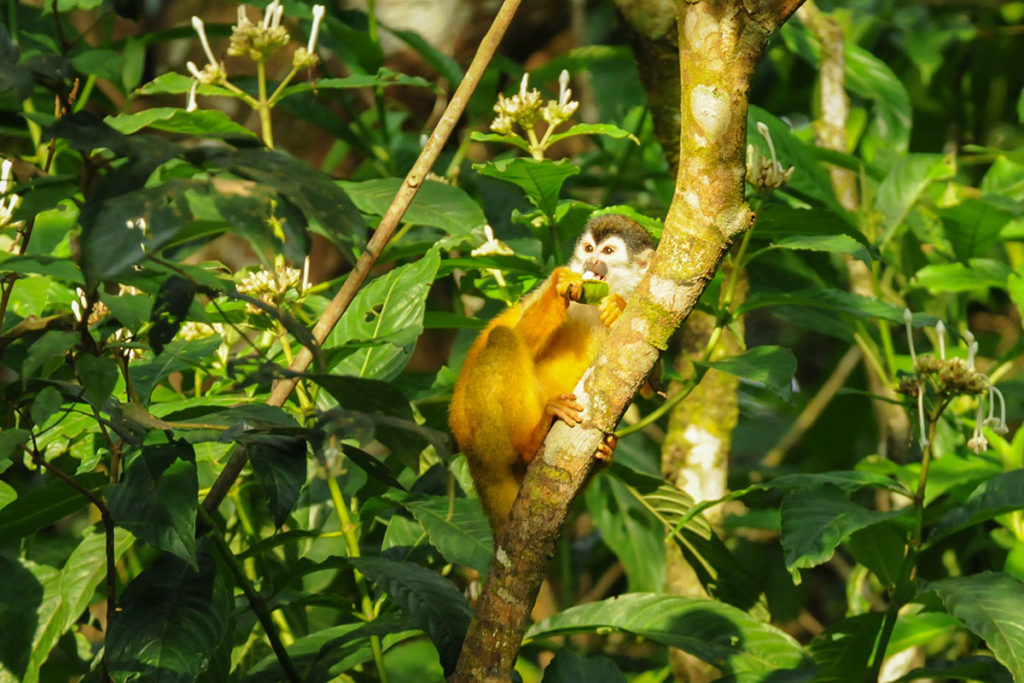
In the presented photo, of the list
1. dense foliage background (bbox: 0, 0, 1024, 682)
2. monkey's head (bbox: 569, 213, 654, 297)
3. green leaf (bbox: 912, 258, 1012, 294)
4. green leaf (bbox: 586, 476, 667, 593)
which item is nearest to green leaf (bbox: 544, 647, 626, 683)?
dense foliage background (bbox: 0, 0, 1024, 682)

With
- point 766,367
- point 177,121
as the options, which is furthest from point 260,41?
point 766,367

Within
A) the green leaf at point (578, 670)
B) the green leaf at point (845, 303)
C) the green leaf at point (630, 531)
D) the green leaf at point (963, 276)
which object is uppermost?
the green leaf at point (845, 303)

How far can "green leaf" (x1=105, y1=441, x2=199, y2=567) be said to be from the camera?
181 centimetres

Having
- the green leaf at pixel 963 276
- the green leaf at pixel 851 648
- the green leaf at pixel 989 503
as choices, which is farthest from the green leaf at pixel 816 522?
the green leaf at pixel 963 276

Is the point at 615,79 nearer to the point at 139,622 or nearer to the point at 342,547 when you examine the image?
the point at 342,547

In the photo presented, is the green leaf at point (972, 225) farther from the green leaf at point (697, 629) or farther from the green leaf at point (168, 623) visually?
the green leaf at point (168, 623)

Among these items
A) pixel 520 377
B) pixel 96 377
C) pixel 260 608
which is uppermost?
pixel 96 377

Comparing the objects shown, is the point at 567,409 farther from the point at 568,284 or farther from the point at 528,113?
the point at 528,113

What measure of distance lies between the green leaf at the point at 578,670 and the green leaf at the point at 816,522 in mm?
469

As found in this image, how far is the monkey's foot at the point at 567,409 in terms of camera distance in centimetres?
201

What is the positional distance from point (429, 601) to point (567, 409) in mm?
494

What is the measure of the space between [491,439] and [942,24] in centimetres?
364

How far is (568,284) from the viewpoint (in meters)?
2.46

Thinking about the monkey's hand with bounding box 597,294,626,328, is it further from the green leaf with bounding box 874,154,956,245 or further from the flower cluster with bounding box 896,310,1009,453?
the green leaf with bounding box 874,154,956,245
